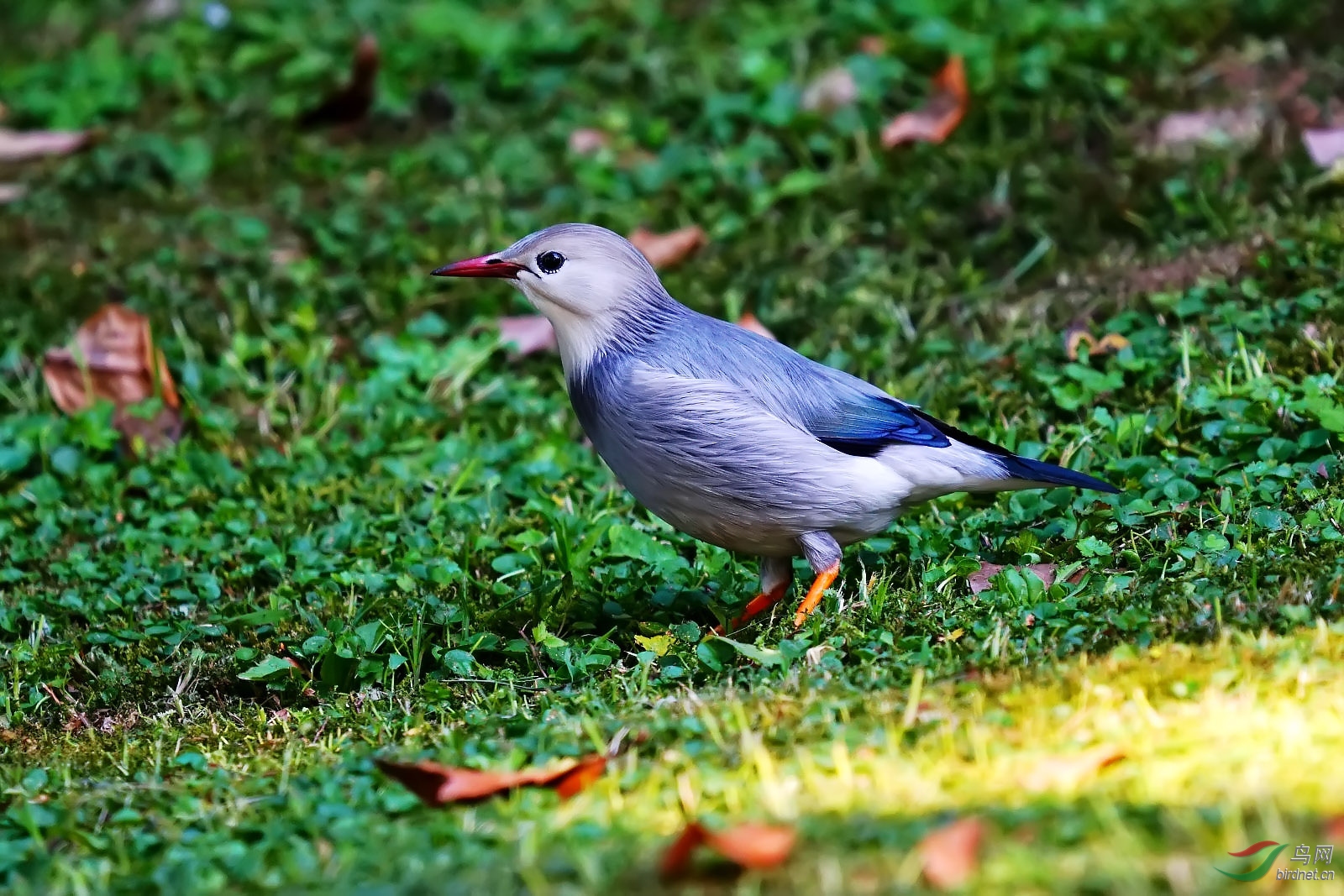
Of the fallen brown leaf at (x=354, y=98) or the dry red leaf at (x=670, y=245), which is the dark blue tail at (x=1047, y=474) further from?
the fallen brown leaf at (x=354, y=98)

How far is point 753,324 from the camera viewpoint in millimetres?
6168

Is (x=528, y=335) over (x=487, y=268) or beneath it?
beneath

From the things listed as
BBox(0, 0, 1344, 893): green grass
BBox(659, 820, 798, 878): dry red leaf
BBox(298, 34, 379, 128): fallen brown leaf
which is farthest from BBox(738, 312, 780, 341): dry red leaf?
BBox(659, 820, 798, 878): dry red leaf

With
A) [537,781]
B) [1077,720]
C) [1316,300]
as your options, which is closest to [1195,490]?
[1316,300]

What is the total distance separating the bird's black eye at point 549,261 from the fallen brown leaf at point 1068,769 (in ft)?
7.32

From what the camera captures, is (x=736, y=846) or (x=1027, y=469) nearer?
(x=736, y=846)

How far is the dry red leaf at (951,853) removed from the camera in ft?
8.70

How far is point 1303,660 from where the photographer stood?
353cm

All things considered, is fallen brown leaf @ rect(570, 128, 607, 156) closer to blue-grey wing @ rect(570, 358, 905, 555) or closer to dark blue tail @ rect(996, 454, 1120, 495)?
blue-grey wing @ rect(570, 358, 905, 555)

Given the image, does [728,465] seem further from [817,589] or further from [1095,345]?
[1095,345]

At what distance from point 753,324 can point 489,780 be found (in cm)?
312

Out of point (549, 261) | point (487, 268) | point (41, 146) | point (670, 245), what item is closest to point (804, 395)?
point (549, 261)

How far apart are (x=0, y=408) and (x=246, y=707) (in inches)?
100.0

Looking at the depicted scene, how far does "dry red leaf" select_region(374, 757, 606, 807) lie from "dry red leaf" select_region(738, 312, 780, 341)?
→ 295cm
